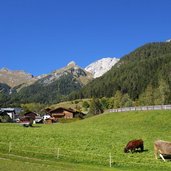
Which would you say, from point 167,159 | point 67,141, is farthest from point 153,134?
point 167,159

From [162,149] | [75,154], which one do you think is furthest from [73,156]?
[162,149]

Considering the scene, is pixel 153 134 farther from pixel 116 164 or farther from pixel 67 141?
pixel 116 164

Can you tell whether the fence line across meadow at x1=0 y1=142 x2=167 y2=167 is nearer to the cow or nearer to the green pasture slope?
the green pasture slope

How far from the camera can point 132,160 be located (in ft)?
144

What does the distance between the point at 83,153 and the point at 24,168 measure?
13.7 metres

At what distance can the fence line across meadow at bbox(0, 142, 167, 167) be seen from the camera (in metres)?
42.8

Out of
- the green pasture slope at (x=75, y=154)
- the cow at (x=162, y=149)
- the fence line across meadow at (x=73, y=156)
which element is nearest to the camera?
the green pasture slope at (x=75, y=154)

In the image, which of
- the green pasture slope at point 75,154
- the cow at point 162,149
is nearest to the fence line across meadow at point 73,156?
the green pasture slope at point 75,154

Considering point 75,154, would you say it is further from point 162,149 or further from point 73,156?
point 162,149

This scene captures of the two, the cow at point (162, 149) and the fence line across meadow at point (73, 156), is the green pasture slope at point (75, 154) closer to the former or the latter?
the fence line across meadow at point (73, 156)

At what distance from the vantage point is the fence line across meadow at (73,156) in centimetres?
4278

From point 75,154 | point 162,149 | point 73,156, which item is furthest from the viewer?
point 75,154

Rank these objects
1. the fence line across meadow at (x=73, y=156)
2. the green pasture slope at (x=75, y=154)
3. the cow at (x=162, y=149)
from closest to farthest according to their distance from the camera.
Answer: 1. the green pasture slope at (x=75, y=154)
2. the fence line across meadow at (x=73, y=156)
3. the cow at (x=162, y=149)

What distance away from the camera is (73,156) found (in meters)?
45.8
